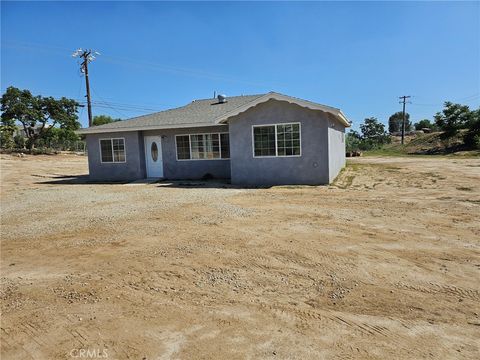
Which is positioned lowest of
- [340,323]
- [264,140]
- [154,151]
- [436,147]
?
[340,323]

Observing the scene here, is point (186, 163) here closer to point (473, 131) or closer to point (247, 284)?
point (247, 284)

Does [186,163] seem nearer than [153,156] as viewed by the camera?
Yes

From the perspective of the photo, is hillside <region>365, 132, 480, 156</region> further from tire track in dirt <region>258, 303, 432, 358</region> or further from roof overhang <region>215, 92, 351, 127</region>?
tire track in dirt <region>258, 303, 432, 358</region>

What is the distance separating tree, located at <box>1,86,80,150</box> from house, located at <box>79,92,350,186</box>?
29.4 m

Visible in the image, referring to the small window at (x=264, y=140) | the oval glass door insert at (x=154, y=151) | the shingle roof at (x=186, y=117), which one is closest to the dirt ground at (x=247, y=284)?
the small window at (x=264, y=140)

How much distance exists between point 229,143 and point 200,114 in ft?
9.15

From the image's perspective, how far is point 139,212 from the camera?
8672 mm

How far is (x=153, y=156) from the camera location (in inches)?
666

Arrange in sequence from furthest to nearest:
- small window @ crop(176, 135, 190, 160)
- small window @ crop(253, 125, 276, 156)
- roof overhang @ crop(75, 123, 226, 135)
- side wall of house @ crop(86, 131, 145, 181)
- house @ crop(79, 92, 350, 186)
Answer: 1. side wall of house @ crop(86, 131, 145, 181)
2. small window @ crop(176, 135, 190, 160)
3. roof overhang @ crop(75, 123, 226, 135)
4. small window @ crop(253, 125, 276, 156)
5. house @ crop(79, 92, 350, 186)

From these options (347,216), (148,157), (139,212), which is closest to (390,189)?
(347,216)

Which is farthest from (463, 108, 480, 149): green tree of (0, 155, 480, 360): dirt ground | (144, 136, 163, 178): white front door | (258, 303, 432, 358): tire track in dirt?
(258, 303, 432, 358): tire track in dirt

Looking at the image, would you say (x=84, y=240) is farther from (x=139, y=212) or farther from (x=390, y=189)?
(x=390, y=189)

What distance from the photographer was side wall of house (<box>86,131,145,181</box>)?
664 inches

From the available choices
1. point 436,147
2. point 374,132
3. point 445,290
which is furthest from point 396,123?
point 445,290
